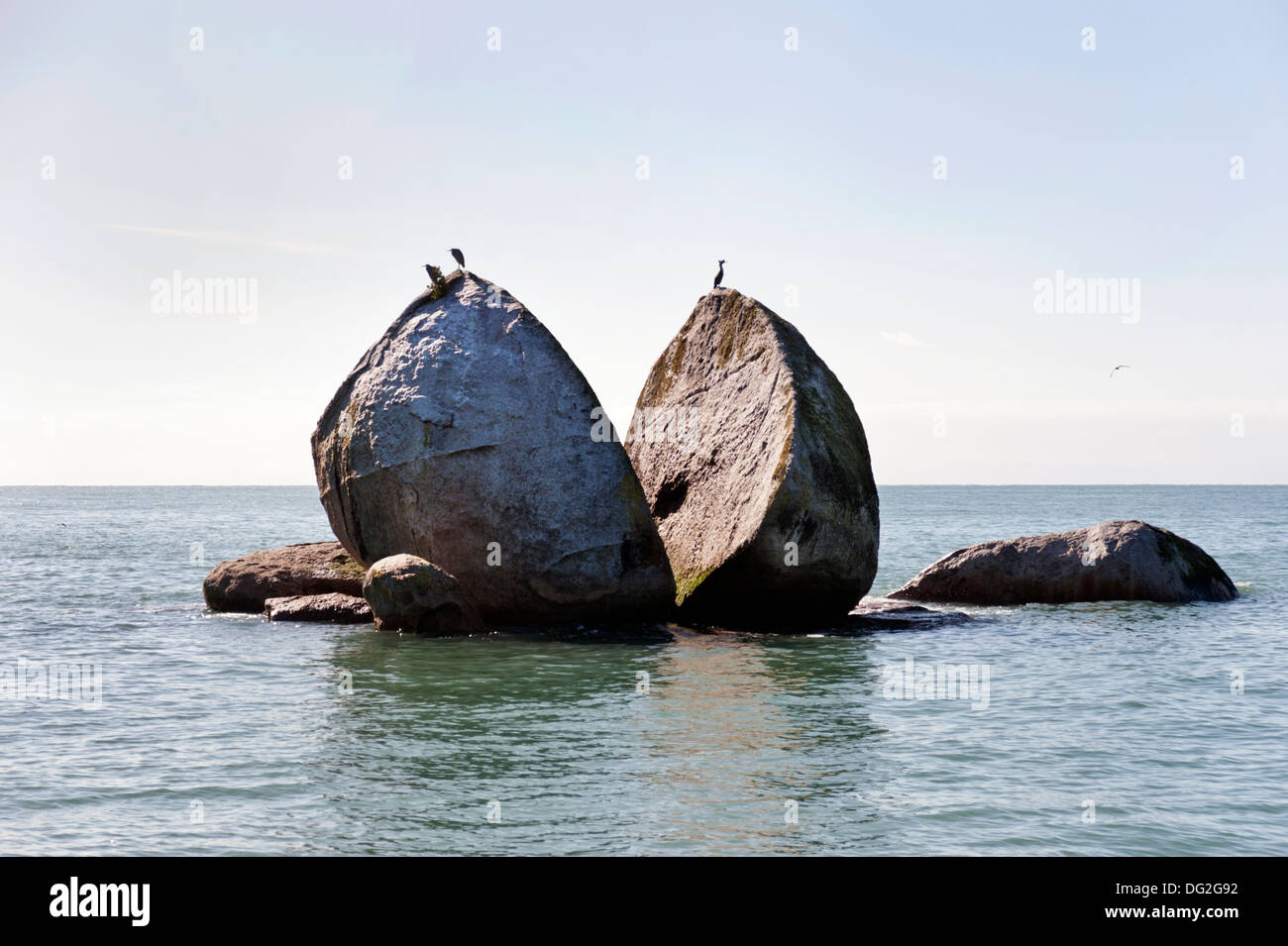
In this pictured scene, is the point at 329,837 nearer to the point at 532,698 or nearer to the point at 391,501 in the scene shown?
the point at 532,698

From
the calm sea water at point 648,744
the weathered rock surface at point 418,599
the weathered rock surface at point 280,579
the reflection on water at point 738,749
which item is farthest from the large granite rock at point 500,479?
the reflection on water at point 738,749

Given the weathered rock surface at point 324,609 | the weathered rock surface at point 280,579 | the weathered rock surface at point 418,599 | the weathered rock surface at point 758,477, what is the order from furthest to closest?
the weathered rock surface at point 280,579 < the weathered rock surface at point 324,609 < the weathered rock surface at point 418,599 < the weathered rock surface at point 758,477

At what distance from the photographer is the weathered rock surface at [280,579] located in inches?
819

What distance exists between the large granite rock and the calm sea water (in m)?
1.20

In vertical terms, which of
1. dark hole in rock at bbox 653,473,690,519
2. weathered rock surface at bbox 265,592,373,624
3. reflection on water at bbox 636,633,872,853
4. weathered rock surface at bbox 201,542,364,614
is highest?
dark hole in rock at bbox 653,473,690,519

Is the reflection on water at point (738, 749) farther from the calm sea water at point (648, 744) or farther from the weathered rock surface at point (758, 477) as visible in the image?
the weathered rock surface at point (758, 477)

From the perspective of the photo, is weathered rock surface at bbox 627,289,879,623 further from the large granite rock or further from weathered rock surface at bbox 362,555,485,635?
weathered rock surface at bbox 362,555,485,635

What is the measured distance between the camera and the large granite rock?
18.0 metres

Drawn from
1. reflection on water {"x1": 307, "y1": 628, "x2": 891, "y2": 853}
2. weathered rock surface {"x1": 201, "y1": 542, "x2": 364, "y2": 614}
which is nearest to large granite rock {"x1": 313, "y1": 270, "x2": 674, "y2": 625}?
reflection on water {"x1": 307, "y1": 628, "x2": 891, "y2": 853}

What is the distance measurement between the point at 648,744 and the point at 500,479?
792 centimetres

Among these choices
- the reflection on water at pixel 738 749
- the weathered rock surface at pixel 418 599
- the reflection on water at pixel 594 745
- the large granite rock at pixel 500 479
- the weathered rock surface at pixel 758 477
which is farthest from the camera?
the large granite rock at pixel 500 479

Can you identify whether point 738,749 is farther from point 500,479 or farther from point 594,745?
point 500,479

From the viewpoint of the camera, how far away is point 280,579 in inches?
834

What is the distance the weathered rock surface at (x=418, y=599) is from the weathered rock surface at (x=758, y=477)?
3.54 m
